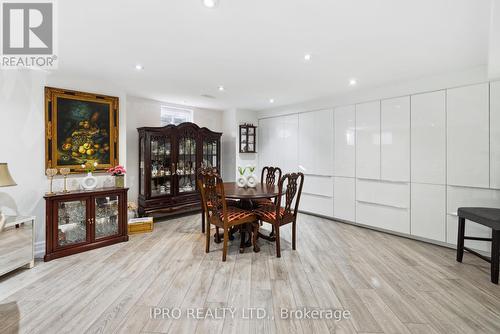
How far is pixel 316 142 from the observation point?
481cm

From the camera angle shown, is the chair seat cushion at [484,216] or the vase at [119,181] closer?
the chair seat cushion at [484,216]

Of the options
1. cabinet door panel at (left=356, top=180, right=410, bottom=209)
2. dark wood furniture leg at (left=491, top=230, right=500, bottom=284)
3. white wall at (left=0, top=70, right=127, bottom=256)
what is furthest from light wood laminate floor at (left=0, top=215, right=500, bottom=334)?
white wall at (left=0, top=70, right=127, bottom=256)

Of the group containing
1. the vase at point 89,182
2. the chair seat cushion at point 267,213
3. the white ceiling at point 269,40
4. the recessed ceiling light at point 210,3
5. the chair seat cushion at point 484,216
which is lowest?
the chair seat cushion at point 267,213

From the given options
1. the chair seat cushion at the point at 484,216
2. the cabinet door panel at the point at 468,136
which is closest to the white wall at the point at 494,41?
the cabinet door panel at the point at 468,136

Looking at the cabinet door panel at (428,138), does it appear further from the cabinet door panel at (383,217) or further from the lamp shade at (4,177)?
the lamp shade at (4,177)

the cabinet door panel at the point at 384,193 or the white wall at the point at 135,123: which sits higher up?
the white wall at the point at 135,123

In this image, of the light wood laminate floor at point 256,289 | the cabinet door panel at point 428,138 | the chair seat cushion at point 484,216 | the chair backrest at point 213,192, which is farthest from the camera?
the cabinet door panel at point 428,138

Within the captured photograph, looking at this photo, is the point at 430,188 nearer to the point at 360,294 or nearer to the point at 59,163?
the point at 360,294

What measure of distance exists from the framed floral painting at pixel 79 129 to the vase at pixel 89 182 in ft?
0.90

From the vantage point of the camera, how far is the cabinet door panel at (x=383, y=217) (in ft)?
11.9

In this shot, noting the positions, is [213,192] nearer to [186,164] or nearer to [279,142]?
[186,164]

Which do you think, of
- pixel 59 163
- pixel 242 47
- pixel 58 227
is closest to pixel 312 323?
pixel 242 47

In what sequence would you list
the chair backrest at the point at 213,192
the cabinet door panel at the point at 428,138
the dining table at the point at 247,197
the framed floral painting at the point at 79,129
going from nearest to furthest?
the chair backrest at the point at 213,192 → the dining table at the point at 247,197 → the framed floral painting at the point at 79,129 → the cabinet door panel at the point at 428,138

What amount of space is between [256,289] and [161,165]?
3170 millimetres
